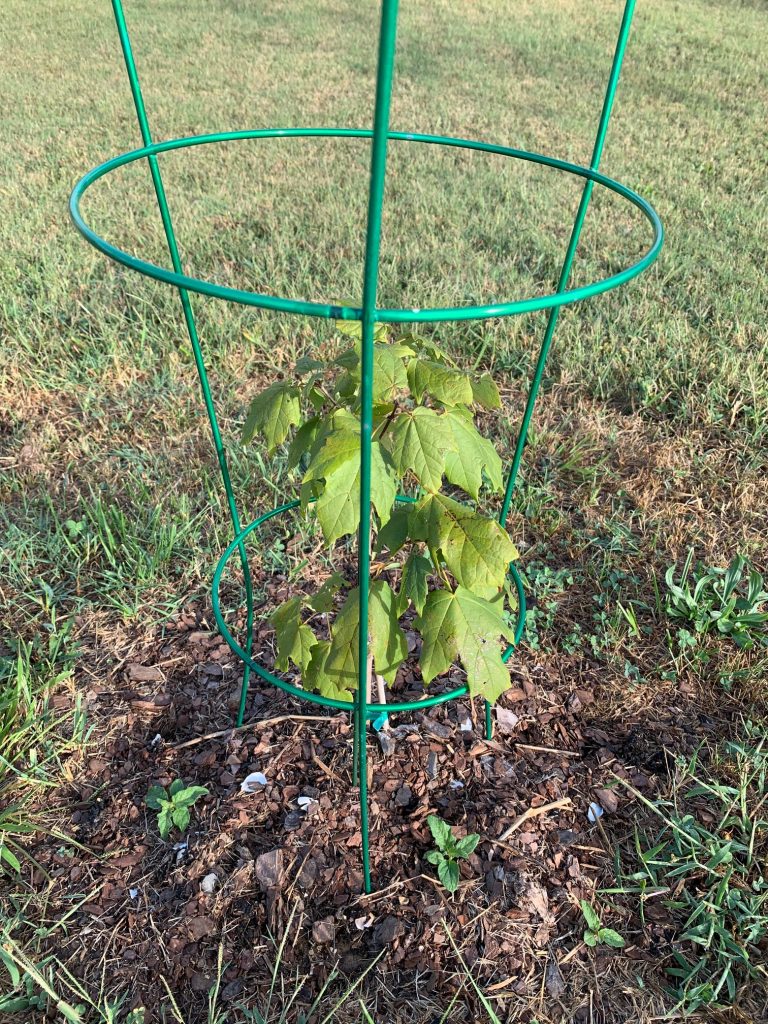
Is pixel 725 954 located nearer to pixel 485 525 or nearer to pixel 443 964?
pixel 443 964

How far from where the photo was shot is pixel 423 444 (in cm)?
111

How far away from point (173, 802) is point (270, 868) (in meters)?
0.28

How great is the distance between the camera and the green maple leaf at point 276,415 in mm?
1370

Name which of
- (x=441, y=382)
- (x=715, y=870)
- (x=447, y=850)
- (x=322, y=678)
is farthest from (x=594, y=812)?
(x=441, y=382)

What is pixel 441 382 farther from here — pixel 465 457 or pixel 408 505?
pixel 408 505

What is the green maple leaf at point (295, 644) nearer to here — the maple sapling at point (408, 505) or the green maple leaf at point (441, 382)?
the maple sapling at point (408, 505)

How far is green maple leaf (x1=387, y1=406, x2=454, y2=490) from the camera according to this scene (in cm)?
111

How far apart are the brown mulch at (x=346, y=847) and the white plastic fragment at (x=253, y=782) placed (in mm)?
13

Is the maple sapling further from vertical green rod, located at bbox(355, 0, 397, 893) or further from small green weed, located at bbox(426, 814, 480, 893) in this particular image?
small green weed, located at bbox(426, 814, 480, 893)

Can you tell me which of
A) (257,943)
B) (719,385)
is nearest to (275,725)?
(257,943)

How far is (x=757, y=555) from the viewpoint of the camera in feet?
7.93

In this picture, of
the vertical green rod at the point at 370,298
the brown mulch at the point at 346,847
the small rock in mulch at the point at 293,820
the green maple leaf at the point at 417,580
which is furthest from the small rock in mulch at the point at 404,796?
the green maple leaf at the point at 417,580

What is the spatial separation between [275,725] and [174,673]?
36 centimetres

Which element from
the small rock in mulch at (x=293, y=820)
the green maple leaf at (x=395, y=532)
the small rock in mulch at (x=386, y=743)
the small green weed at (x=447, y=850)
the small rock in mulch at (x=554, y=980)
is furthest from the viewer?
the small rock in mulch at (x=386, y=743)
